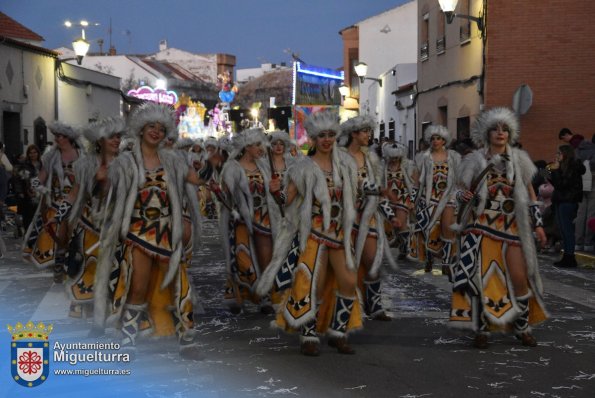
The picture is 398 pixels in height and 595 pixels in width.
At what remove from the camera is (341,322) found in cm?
756

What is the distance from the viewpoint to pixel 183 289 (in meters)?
7.20

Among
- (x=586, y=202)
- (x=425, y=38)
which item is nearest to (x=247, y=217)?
(x=586, y=202)

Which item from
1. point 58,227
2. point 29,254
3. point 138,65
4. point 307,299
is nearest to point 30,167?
point 29,254

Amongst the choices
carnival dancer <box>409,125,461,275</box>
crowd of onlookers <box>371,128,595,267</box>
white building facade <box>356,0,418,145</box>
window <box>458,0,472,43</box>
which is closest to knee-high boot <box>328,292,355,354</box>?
carnival dancer <box>409,125,461,275</box>

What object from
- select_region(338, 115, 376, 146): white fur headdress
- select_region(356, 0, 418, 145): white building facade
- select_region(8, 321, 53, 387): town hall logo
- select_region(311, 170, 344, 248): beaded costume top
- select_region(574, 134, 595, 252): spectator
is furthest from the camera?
select_region(356, 0, 418, 145): white building facade

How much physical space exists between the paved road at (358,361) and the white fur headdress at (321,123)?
186 cm

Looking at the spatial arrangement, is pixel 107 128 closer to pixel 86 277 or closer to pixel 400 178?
pixel 86 277

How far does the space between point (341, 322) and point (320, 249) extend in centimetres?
63

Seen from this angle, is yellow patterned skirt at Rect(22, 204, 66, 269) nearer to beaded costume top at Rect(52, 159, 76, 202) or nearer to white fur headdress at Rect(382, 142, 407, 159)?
beaded costume top at Rect(52, 159, 76, 202)

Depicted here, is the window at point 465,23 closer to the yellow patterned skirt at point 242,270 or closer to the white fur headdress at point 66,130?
the white fur headdress at point 66,130

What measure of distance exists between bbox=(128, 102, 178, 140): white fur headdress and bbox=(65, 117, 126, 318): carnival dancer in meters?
1.08

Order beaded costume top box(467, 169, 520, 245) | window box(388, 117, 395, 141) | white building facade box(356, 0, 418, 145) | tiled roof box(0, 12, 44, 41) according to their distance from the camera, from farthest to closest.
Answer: white building facade box(356, 0, 418, 145), window box(388, 117, 395, 141), tiled roof box(0, 12, 44, 41), beaded costume top box(467, 169, 520, 245)

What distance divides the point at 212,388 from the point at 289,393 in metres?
0.55

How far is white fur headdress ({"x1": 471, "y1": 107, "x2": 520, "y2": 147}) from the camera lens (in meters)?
8.06
